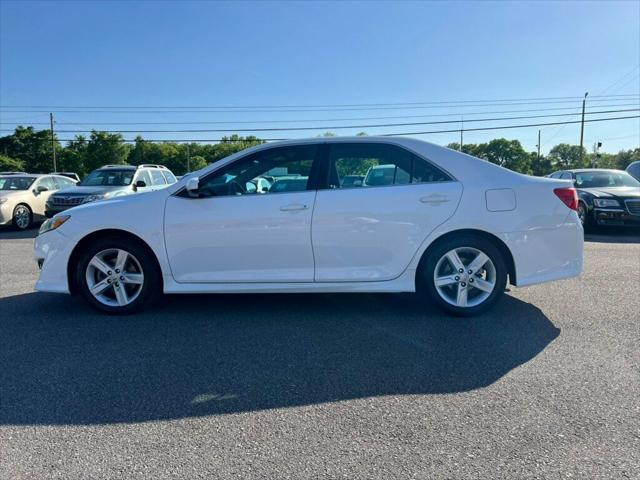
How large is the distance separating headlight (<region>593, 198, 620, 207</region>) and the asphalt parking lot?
683 centimetres

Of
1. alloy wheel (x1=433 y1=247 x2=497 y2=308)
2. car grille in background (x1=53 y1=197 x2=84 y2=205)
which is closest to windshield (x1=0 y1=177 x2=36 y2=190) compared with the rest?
car grille in background (x1=53 y1=197 x2=84 y2=205)

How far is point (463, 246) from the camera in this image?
4230mm

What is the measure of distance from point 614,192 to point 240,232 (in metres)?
10.3

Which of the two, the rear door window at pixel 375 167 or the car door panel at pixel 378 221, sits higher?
the rear door window at pixel 375 167

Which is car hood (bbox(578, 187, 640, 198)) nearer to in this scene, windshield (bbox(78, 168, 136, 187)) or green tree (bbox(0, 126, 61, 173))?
windshield (bbox(78, 168, 136, 187))

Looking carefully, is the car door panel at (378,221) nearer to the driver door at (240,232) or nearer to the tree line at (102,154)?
the driver door at (240,232)

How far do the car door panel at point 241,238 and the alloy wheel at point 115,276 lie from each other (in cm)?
43

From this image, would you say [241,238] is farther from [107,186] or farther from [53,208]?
[53,208]

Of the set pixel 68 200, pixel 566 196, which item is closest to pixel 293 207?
pixel 566 196

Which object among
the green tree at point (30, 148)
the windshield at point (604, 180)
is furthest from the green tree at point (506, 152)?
the windshield at point (604, 180)

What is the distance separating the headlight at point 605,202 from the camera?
10664 mm

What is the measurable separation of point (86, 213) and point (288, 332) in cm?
227

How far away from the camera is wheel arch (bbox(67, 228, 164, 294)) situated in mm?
4375

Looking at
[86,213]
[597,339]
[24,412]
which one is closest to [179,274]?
[86,213]
